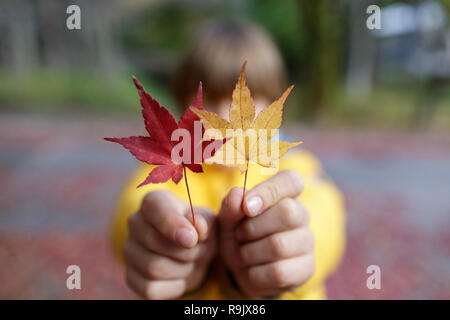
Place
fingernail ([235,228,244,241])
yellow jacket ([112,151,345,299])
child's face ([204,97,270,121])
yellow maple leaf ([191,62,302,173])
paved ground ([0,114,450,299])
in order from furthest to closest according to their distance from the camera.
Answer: paved ground ([0,114,450,299])
child's face ([204,97,270,121])
yellow jacket ([112,151,345,299])
fingernail ([235,228,244,241])
yellow maple leaf ([191,62,302,173])

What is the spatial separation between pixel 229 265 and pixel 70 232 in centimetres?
228

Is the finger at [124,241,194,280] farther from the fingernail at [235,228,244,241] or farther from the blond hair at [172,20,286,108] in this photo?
the blond hair at [172,20,286,108]

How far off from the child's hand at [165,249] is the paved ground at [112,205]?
923 millimetres

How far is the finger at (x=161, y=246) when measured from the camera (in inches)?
18.9

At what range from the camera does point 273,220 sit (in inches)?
17.9

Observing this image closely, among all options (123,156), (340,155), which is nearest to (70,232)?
(123,156)

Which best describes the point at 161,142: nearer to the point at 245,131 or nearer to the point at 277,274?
the point at 245,131

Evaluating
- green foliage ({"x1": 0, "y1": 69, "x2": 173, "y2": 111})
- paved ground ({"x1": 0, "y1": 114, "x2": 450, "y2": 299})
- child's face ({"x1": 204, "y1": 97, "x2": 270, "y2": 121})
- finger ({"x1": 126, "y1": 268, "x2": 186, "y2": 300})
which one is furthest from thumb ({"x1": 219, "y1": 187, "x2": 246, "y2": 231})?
green foliage ({"x1": 0, "y1": 69, "x2": 173, "y2": 111})

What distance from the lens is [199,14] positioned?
7.57m

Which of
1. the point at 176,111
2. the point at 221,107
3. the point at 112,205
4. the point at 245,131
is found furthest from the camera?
the point at 112,205

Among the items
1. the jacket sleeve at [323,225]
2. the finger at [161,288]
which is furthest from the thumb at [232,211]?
the jacket sleeve at [323,225]

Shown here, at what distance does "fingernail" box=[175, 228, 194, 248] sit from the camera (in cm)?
42

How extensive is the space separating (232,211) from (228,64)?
605 mm

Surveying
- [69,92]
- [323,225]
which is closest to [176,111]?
[323,225]
